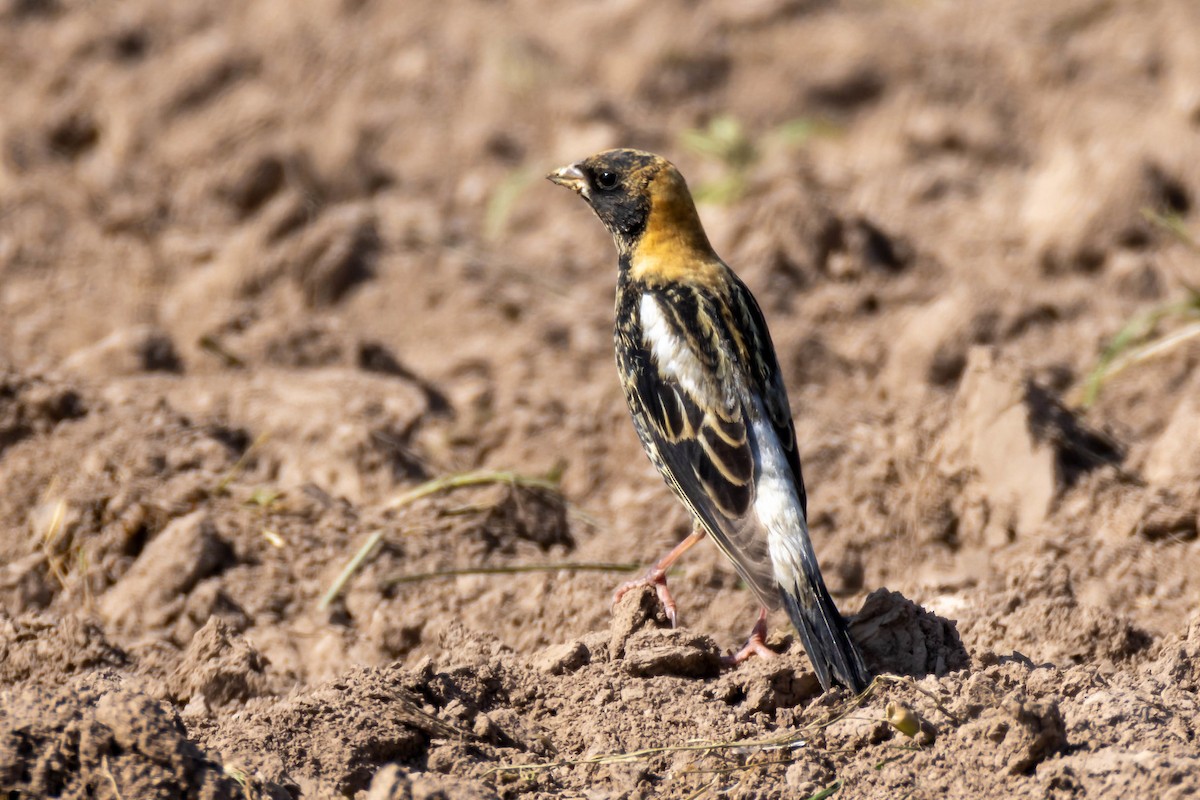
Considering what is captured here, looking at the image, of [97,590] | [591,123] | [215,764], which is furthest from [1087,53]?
[215,764]

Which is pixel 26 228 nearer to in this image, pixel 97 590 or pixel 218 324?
pixel 218 324

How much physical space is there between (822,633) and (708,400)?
108 cm

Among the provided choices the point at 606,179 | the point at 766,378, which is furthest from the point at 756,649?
the point at 606,179

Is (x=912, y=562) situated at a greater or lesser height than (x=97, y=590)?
lesser

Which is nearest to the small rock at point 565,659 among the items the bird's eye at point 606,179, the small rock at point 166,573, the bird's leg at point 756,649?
the bird's leg at point 756,649

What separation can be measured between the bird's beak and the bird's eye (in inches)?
2.7

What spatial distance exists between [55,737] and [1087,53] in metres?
9.91

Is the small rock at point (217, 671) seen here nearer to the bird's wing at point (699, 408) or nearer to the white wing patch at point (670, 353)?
the bird's wing at point (699, 408)

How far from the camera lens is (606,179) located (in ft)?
18.5

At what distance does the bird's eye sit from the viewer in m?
5.62

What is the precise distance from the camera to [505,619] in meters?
5.23

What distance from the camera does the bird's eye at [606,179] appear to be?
5.62 metres

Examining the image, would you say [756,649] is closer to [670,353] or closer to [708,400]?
[708,400]

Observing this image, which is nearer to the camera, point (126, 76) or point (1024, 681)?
point (1024, 681)
